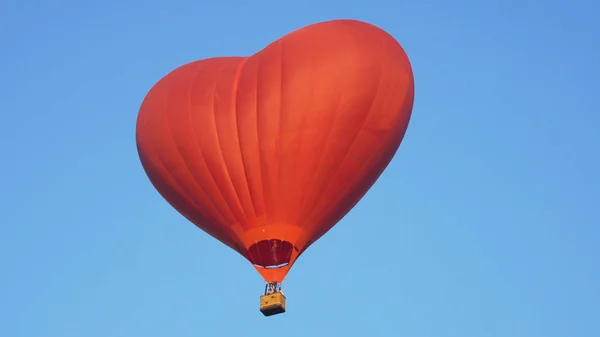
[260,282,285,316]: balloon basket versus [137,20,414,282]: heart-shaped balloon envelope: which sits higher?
[137,20,414,282]: heart-shaped balloon envelope

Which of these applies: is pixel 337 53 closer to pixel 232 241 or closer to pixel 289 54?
pixel 289 54

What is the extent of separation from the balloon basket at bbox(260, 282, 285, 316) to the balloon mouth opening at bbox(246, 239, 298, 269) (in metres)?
0.64

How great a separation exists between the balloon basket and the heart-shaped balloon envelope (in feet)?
1.95

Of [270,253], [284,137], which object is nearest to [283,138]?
[284,137]

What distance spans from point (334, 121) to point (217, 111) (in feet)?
8.36

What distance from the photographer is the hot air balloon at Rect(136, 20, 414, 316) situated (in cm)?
3144

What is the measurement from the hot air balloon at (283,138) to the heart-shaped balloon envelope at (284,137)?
0.02 m

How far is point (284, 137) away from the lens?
31.4 meters

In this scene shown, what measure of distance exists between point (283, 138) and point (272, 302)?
3401 mm

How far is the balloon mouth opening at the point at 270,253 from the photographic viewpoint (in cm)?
3167

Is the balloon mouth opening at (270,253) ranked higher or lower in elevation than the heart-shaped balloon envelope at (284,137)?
lower

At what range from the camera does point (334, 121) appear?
31.4 m

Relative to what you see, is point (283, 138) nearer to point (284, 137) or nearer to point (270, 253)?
point (284, 137)

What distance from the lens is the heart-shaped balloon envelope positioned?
31.5m
